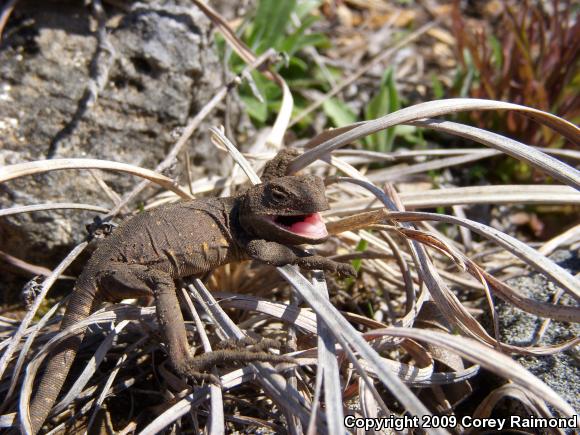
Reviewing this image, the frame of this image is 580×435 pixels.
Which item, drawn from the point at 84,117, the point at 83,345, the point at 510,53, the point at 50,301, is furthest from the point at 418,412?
the point at 510,53

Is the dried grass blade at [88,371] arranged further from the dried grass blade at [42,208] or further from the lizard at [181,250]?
the dried grass blade at [42,208]

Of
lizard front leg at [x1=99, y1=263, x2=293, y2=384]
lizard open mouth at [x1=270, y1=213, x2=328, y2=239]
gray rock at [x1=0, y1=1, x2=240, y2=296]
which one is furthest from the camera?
gray rock at [x1=0, y1=1, x2=240, y2=296]

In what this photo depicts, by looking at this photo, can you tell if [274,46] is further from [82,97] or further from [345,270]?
[345,270]

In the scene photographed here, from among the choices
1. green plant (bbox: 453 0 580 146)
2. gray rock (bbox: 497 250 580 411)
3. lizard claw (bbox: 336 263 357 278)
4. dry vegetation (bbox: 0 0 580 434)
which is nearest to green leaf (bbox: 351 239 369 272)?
dry vegetation (bbox: 0 0 580 434)

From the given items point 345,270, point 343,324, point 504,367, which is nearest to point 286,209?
point 345,270

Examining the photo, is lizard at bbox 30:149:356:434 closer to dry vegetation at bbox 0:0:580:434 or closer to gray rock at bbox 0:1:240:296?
dry vegetation at bbox 0:0:580:434
